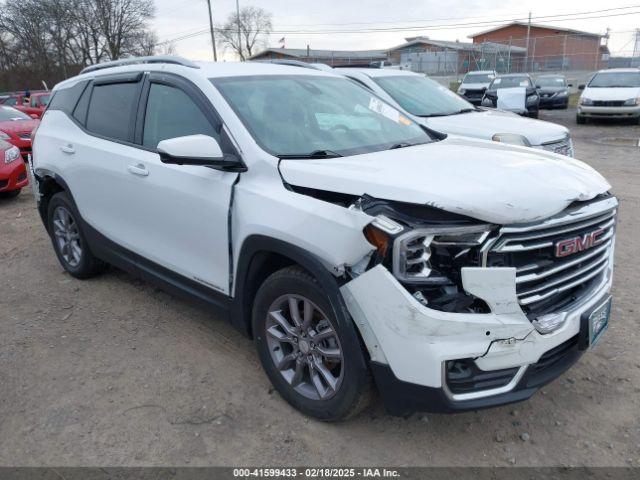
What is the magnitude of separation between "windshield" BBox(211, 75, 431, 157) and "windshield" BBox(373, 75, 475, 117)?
3696 millimetres

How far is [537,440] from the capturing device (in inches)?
110

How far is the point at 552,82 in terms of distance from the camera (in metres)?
23.2

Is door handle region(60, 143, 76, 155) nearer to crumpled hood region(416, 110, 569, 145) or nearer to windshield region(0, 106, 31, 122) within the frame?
crumpled hood region(416, 110, 569, 145)

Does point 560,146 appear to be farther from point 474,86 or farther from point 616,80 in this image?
point 474,86

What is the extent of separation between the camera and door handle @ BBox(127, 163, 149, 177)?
3.72 m

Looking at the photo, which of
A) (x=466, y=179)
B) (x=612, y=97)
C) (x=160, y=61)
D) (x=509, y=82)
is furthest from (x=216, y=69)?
(x=509, y=82)

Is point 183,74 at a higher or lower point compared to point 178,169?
higher

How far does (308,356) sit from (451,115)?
5.50 m

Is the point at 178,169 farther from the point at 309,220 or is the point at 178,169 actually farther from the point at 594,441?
the point at 594,441

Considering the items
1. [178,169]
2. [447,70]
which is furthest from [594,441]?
[447,70]

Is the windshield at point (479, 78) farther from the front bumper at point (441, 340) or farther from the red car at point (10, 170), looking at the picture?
the front bumper at point (441, 340)

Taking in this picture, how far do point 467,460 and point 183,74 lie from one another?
2.83 metres

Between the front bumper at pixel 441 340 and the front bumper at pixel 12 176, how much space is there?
804 cm

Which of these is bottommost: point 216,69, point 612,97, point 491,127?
point 612,97
